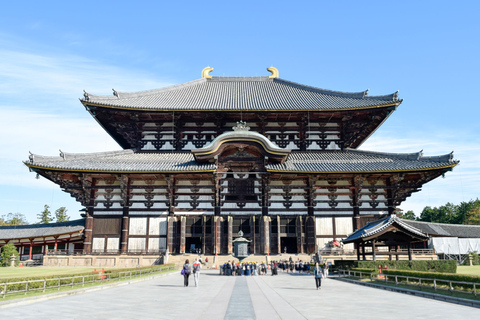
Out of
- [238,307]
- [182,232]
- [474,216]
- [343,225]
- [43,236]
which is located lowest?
[238,307]

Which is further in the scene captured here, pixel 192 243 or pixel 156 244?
pixel 192 243

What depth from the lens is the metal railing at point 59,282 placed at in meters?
14.8

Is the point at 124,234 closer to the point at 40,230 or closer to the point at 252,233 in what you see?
the point at 40,230

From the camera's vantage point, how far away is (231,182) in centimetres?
3631

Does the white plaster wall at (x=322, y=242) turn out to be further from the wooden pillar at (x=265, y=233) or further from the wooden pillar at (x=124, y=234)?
the wooden pillar at (x=124, y=234)

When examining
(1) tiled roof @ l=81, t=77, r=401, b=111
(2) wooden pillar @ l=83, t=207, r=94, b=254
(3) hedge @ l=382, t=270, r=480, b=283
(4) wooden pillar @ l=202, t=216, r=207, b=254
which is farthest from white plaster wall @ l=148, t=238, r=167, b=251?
(3) hedge @ l=382, t=270, r=480, b=283

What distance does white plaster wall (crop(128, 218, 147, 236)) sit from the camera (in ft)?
114

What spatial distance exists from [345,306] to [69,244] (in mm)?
35566

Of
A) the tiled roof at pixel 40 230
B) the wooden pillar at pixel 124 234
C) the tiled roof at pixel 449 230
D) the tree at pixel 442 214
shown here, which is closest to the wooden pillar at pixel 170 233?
the wooden pillar at pixel 124 234

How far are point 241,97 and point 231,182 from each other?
1255cm

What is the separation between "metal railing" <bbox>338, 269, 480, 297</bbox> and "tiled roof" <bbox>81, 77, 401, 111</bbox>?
62.8ft

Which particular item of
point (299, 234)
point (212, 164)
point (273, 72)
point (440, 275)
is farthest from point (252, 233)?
point (273, 72)

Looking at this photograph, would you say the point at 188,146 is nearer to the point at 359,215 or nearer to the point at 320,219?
the point at 320,219

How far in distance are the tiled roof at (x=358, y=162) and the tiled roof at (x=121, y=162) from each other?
27.5ft
